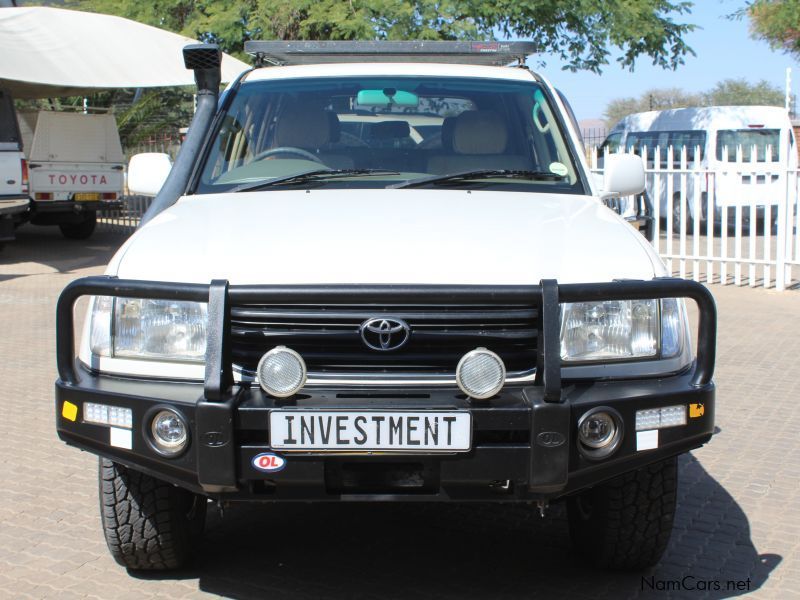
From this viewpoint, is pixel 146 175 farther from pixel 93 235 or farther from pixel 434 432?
pixel 93 235

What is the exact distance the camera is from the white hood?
3262 millimetres

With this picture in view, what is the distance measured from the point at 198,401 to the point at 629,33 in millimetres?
14568

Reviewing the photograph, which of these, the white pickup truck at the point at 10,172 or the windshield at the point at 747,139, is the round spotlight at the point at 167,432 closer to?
→ the white pickup truck at the point at 10,172

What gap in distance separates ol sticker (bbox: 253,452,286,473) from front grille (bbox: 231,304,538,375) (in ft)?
1.00

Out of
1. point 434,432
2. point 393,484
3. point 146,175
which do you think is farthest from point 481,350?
point 146,175

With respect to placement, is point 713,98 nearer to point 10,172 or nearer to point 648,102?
point 648,102

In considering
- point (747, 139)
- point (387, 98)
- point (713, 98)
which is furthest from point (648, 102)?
point (387, 98)

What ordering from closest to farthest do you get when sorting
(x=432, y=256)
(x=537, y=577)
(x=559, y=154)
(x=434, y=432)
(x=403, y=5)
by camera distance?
(x=434, y=432)
(x=432, y=256)
(x=537, y=577)
(x=559, y=154)
(x=403, y=5)

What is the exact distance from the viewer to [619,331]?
132 inches

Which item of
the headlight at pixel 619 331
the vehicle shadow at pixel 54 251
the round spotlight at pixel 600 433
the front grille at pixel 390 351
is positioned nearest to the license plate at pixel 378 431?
the front grille at pixel 390 351

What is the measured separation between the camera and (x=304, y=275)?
3.23m

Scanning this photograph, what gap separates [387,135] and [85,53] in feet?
44.2

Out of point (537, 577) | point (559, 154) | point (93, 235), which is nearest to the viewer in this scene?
point (537, 577)

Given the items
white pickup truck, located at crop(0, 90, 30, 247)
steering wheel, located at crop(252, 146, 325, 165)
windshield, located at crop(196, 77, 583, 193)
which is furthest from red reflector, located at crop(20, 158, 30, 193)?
steering wheel, located at crop(252, 146, 325, 165)
